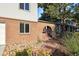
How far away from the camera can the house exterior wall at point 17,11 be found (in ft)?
10.1

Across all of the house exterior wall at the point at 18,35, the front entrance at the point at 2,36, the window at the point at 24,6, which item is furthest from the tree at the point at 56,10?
the front entrance at the point at 2,36

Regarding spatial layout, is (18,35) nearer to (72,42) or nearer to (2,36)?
(2,36)

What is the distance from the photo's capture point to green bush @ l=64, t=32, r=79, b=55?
306 cm

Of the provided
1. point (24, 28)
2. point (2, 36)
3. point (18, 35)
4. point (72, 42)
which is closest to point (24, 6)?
point (24, 28)

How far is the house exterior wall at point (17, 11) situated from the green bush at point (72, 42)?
765 millimetres

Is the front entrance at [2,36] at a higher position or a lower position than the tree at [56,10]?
lower

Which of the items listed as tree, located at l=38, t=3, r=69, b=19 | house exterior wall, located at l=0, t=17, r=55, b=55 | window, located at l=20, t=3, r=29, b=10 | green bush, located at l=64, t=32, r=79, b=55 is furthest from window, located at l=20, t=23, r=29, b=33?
green bush, located at l=64, t=32, r=79, b=55

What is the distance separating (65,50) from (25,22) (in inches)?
39.8

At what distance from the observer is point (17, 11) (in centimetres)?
309

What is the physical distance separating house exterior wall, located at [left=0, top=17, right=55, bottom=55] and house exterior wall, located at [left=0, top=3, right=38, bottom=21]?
0.30 ft

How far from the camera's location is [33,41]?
3160 millimetres

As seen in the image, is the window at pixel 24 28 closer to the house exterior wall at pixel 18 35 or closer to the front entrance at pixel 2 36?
the house exterior wall at pixel 18 35

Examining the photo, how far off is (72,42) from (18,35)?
110 centimetres

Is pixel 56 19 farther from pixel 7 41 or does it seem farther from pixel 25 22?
pixel 7 41
